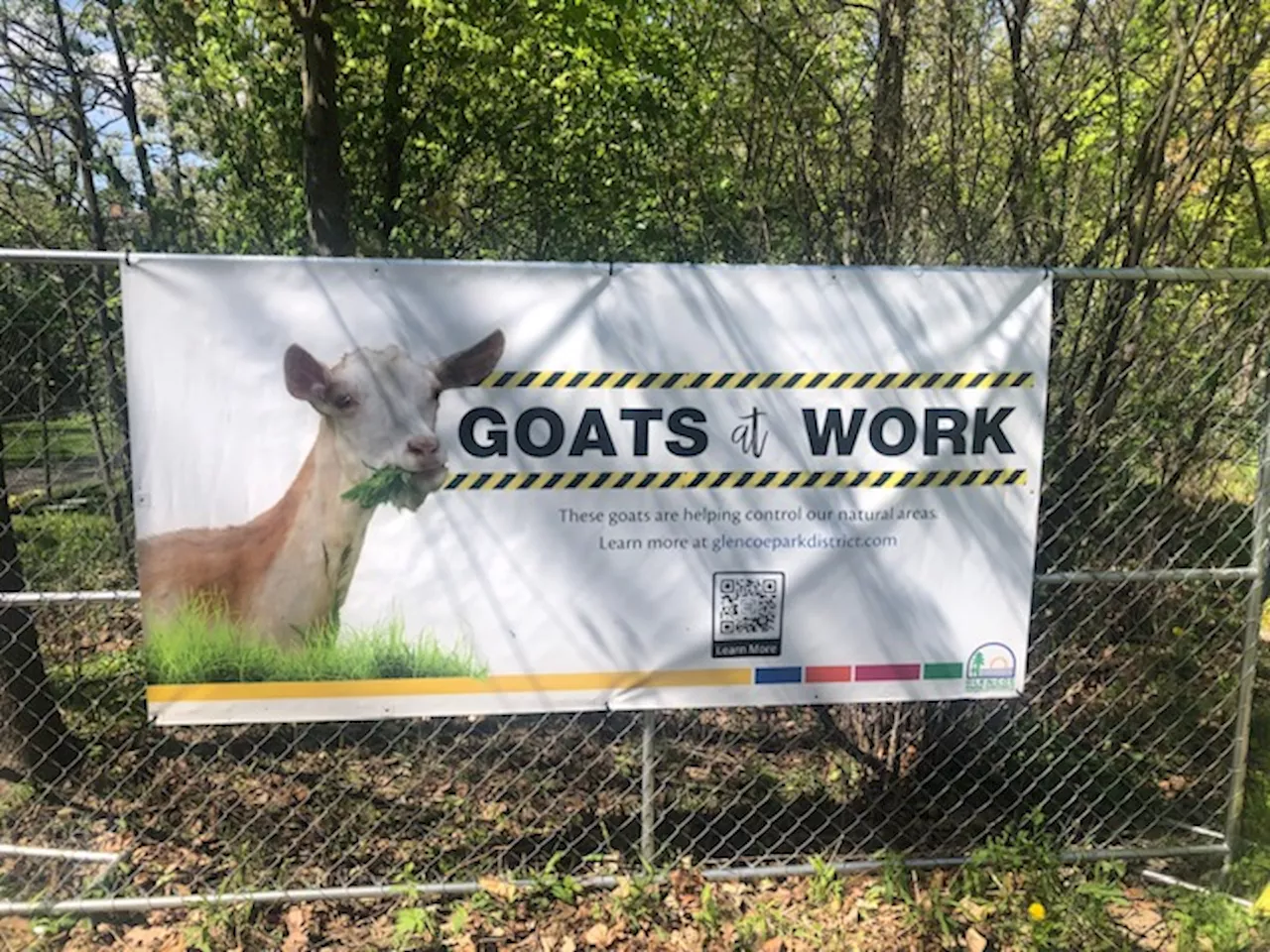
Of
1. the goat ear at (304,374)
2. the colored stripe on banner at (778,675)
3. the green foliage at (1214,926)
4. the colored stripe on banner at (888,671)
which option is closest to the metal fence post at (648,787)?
the colored stripe on banner at (778,675)

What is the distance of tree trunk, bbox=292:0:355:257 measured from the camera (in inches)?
195

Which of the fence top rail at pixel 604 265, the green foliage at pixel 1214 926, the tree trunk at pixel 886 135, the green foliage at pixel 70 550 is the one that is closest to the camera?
the fence top rail at pixel 604 265

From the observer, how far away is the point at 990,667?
2945mm

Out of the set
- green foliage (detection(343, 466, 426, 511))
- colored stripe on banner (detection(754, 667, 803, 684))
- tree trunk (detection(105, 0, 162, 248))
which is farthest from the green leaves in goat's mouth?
tree trunk (detection(105, 0, 162, 248))

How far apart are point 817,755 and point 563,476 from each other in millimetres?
2264

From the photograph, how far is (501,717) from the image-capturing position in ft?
14.0

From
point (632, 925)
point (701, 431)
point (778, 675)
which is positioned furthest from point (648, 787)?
point (701, 431)

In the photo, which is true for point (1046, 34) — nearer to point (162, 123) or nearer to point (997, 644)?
point (997, 644)

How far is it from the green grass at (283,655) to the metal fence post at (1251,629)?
2.55 m

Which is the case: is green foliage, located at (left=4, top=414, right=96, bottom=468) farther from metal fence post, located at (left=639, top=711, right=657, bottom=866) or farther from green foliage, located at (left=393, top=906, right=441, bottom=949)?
metal fence post, located at (left=639, top=711, right=657, bottom=866)

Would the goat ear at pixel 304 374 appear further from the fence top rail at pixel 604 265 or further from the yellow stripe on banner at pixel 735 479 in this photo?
the yellow stripe on banner at pixel 735 479

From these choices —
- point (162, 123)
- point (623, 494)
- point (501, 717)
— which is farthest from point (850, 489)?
point (162, 123)

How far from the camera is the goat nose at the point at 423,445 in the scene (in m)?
2.62

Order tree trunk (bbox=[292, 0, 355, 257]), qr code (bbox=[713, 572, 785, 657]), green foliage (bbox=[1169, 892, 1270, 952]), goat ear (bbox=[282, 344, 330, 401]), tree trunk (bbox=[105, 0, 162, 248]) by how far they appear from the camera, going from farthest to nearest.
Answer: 1. tree trunk (bbox=[105, 0, 162, 248])
2. tree trunk (bbox=[292, 0, 355, 257])
3. green foliage (bbox=[1169, 892, 1270, 952])
4. qr code (bbox=[713, 572, 785, 657])
5. goat ear (bbox=[282, 344, 330, 401])
